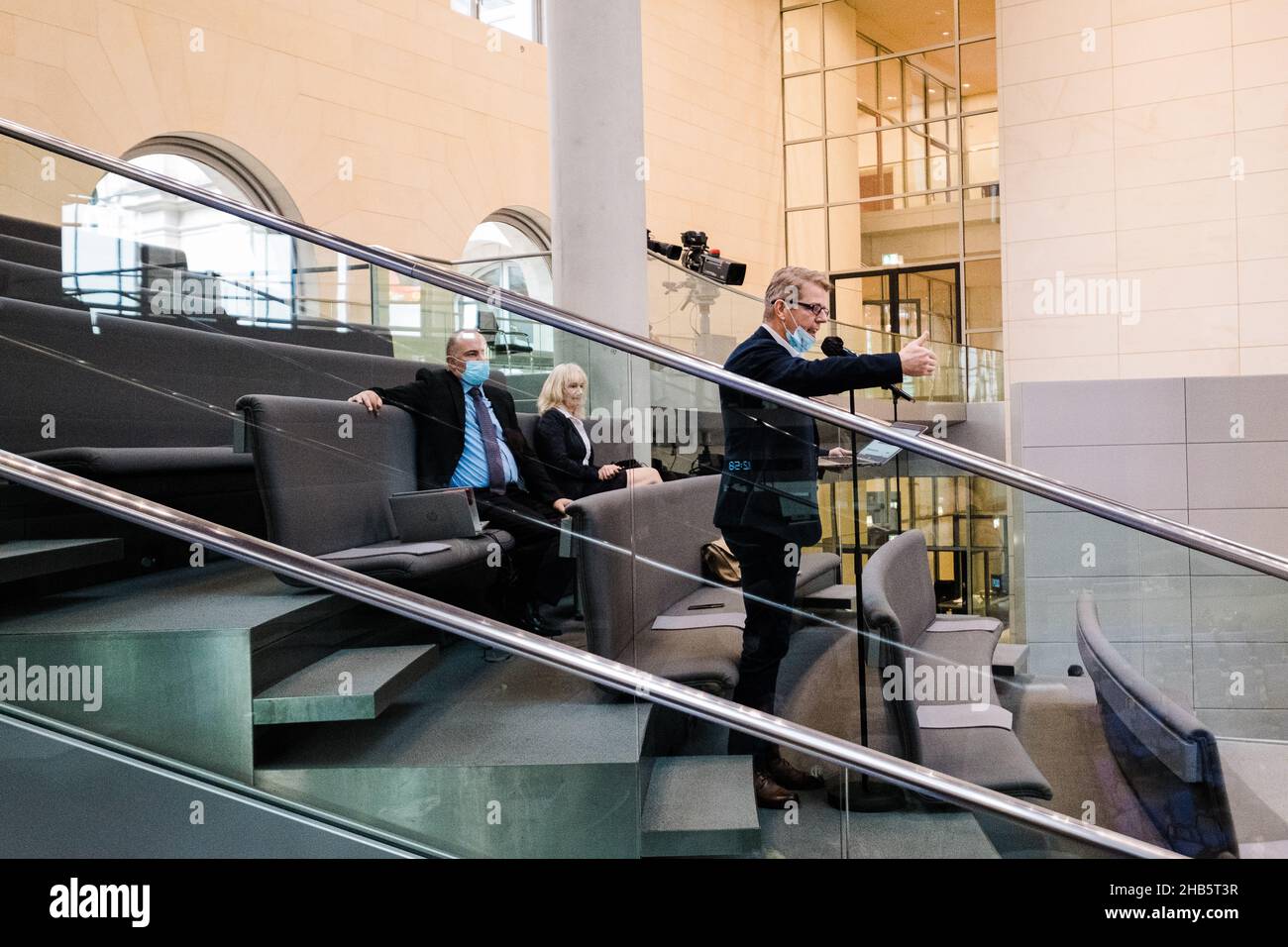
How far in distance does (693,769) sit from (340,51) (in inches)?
323

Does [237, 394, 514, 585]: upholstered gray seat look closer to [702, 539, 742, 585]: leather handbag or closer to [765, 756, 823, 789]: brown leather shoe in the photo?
[702, 539, 742, 585]: leather handbag

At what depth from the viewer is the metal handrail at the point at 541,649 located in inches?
84.4

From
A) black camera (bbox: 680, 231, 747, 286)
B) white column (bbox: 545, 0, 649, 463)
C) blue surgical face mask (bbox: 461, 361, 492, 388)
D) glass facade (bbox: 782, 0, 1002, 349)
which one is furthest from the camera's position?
glass facade (bbox: 782, 0, 1002, 349)

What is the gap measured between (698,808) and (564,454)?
35.4 inches

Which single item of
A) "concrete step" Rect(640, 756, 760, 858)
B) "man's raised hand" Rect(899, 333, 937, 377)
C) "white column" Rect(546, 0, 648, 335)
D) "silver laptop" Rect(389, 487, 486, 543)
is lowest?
"concrete step" Rect(640, 756, 760, 858)

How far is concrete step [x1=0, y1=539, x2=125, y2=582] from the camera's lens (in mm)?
2084

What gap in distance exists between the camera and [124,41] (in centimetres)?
720

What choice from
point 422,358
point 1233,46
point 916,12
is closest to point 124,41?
point 422,358

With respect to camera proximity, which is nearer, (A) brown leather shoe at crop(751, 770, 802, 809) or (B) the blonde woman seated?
(A) brown leather shoe at crop(751, 770, 802, 809)

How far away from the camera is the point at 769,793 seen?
2348 millimetres

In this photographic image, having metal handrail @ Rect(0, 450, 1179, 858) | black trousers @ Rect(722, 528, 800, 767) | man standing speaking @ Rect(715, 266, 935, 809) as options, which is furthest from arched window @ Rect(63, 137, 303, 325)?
black trousers @ Rect(722, 528, 800, 767)

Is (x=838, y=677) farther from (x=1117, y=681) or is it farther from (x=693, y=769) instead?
(x=1117, y=681)

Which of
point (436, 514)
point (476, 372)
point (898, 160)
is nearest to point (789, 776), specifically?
point (436, 514)

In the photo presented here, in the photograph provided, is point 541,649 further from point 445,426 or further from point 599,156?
point 599,156
